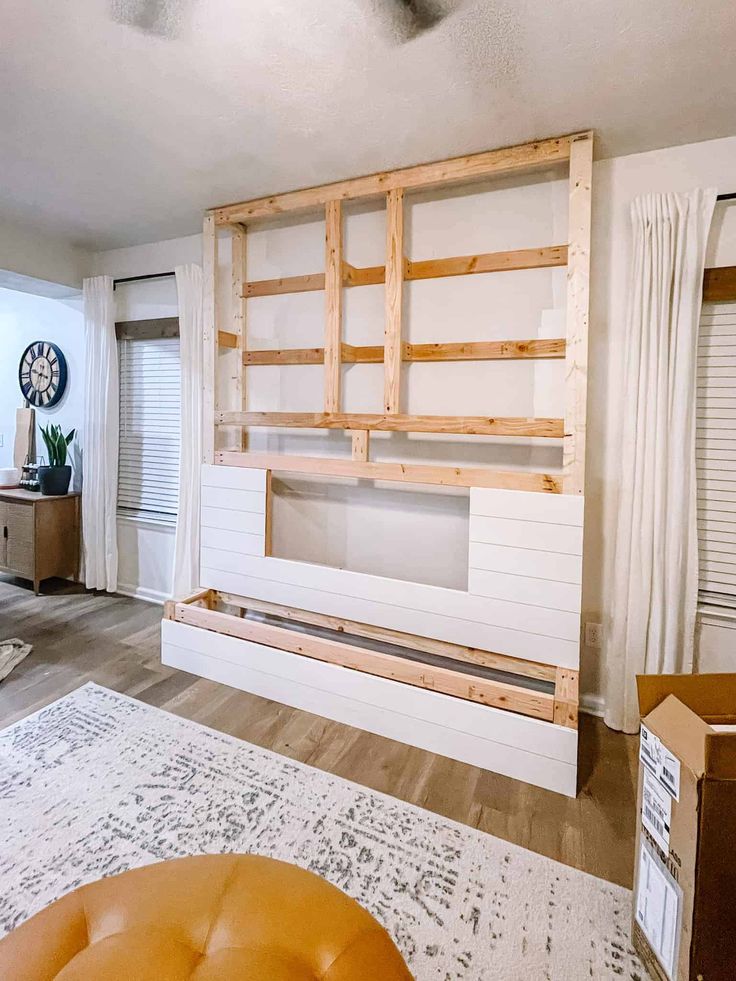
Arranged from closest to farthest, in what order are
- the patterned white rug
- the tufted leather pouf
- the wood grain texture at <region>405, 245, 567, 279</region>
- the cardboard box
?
1. the tufted leather pouf
2. the cardboard box
3. the patterned white rug
4. the wood grain texture at <region>405, 245, 567, 279</region>

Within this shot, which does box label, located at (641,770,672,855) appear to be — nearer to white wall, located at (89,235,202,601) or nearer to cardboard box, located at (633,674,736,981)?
cardboard box, located at (633,674,736,981)

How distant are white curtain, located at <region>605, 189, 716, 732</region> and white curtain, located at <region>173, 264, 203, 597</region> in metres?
2.55

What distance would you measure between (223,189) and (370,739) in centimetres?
291

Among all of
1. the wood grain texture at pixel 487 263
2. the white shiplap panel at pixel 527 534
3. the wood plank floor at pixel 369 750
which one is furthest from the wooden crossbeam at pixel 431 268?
the wood plank floor at pixel 369 750

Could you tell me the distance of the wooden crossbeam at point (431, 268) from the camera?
2361mm

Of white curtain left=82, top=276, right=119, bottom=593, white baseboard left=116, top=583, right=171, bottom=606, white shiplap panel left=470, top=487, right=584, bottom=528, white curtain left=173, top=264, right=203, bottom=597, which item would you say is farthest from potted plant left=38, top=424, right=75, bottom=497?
white shiplap panel left=470, top=487, right=584, bottom=528

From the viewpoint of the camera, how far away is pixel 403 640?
2.61 metres

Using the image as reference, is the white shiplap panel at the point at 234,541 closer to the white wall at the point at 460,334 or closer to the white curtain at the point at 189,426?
the white wall at the point at 460,334

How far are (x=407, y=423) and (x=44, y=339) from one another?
3.69m

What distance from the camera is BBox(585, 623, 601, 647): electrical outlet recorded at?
2508 mm

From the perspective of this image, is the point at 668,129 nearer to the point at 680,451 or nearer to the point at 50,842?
the point at 680,451

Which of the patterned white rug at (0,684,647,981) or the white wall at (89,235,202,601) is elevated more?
the white wall at (89,235,202,601)

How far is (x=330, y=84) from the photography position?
74.9 inches

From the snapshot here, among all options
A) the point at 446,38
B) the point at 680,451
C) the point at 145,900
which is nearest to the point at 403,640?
the point at 680,451
